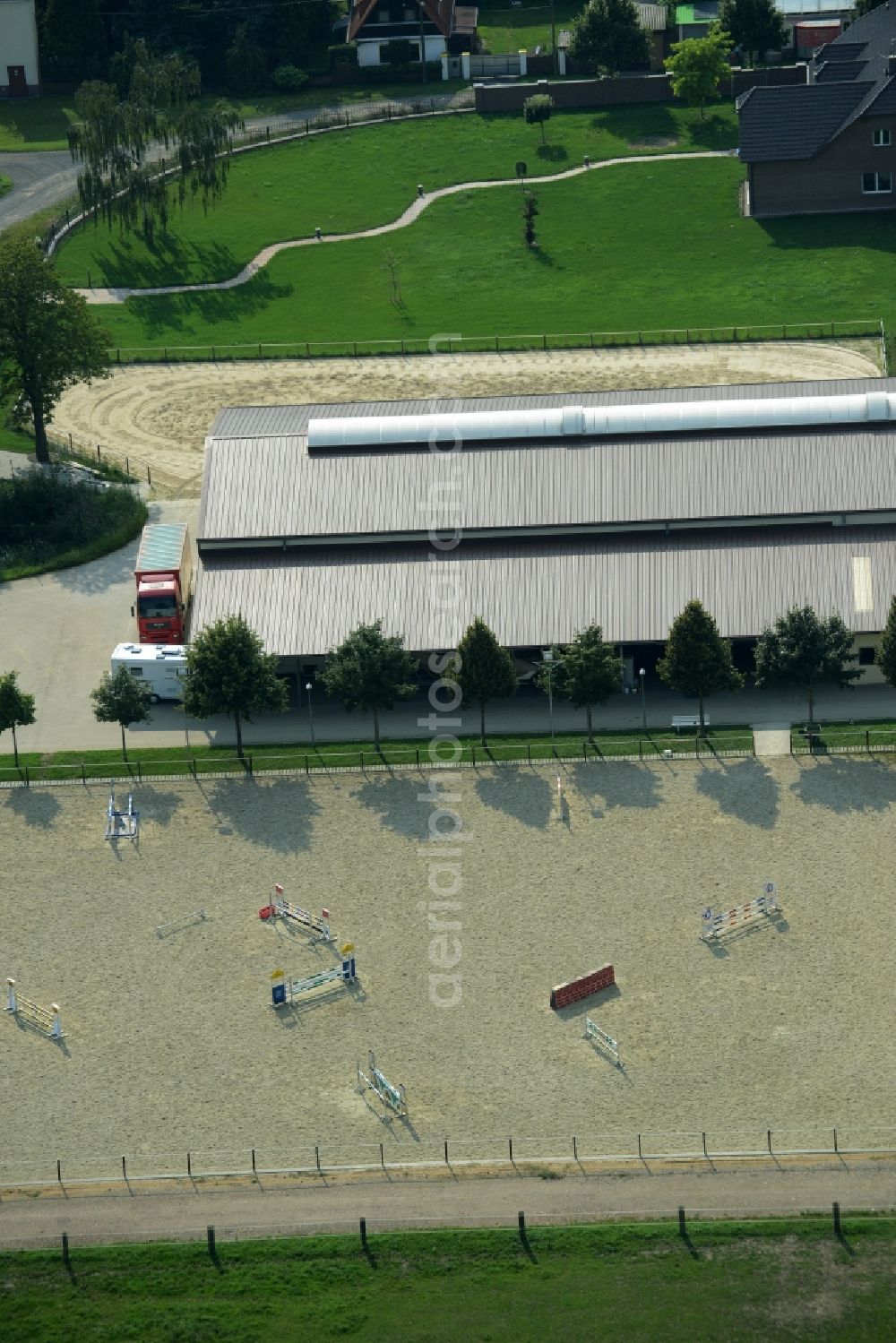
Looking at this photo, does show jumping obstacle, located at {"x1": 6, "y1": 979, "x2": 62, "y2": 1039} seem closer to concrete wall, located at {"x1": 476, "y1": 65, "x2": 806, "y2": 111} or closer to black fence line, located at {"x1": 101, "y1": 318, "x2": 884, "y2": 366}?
black fence line, located at {"x1": 101, "y1": 318, "x2": 884, "y2": 366}

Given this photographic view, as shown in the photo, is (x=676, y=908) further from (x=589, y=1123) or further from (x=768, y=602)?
(x=768, y=602)

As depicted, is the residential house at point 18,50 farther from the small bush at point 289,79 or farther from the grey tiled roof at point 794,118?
the grey tiled roof at point 794,118

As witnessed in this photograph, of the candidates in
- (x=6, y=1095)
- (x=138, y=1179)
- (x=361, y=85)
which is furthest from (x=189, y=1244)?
(x=361, y=85)

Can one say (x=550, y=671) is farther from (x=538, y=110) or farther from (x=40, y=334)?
(x=538, y=110)

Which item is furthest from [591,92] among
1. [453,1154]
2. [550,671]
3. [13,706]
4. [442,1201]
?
[442,1201]

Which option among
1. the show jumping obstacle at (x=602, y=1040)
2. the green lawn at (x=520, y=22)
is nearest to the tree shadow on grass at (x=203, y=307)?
the green lawn at (x=520, y=22)

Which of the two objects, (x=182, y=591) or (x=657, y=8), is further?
(x=657, y=8)
